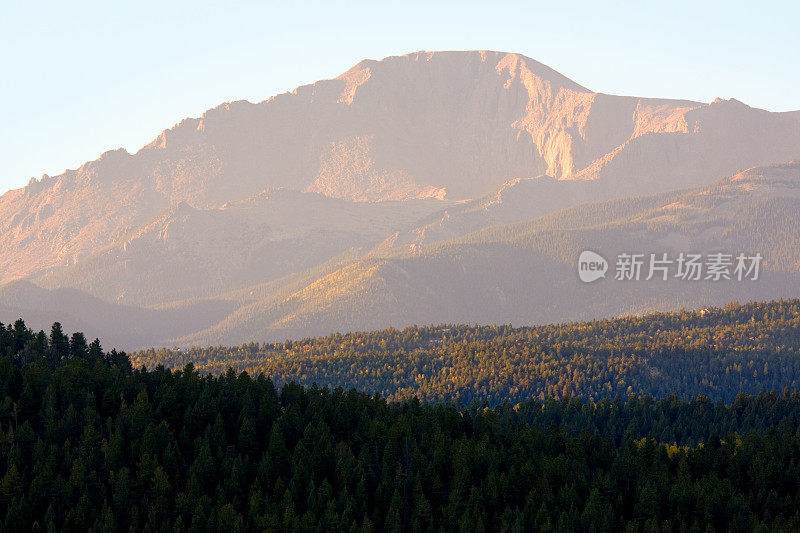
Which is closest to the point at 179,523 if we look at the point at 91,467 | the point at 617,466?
the point at 91,467

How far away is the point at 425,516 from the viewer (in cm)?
14300

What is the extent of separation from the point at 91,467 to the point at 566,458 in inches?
2829

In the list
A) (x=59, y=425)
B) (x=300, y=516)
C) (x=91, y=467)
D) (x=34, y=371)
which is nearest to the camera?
(x=300, y=516)

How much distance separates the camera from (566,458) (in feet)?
577

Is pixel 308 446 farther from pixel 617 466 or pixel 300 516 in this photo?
pixel 617 466

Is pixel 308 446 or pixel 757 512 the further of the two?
pixel 308 446

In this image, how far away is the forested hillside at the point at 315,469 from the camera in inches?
5546

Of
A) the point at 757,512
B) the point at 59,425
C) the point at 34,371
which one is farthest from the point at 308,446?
the point at 757,512

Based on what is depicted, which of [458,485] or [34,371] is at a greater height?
Answer: [34,371]

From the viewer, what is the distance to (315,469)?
160m

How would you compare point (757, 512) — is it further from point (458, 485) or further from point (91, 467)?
point (91, 467)

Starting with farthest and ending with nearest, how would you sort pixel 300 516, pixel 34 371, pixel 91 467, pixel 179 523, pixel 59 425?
pixel 34 371 < pixel 59 425 < pixel 91 467 < pixel 300 516 < pixel 179 523

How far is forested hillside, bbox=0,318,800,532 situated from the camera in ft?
462

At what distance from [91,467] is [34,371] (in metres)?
34.1
